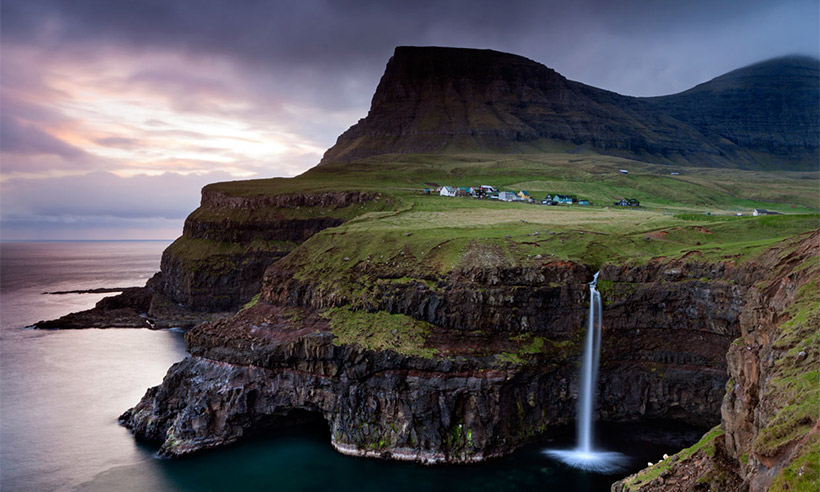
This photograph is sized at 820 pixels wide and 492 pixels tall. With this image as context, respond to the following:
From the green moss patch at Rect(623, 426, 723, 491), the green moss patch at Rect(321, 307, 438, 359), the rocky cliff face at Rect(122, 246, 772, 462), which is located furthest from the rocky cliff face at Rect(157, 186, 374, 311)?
the green moss patch at Rect(623, 426, 723, 491)

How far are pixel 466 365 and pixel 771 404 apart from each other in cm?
3016

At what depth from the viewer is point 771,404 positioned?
1955 cm

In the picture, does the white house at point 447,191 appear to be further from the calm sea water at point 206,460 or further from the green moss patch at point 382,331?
the calm sea water at point 206,460

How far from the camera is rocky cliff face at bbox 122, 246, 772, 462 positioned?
46844mm

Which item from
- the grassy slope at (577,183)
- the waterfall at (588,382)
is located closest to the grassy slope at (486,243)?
the waterfall at (588,382)

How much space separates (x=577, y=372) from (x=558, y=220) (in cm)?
3438

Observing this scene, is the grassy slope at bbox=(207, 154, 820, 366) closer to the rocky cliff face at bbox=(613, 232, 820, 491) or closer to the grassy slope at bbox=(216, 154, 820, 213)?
the rocky cliff face at bbox=(613, 232, 820, 491)

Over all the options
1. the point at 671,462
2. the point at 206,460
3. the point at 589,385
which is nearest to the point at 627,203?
the point at 589,385

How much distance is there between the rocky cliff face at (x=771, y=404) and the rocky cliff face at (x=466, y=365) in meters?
18.7

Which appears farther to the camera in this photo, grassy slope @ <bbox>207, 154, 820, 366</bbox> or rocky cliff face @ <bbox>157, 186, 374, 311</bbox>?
rocky cliff face @ <bbox>157, 186, 374, 311</bbox>

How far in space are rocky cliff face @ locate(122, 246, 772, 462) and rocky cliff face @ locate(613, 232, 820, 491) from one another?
18.7 meters

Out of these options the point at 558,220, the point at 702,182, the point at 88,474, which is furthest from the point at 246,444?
the point at 702,182

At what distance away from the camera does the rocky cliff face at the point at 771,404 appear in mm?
16750

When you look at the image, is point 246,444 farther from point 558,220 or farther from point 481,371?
point 558,220
